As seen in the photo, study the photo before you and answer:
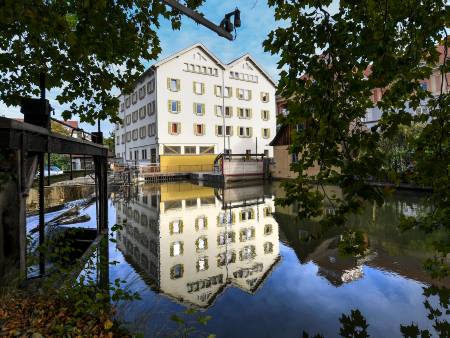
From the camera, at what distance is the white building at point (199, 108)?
3950 centimetres

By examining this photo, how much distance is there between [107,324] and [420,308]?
587 cm

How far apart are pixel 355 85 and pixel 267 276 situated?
6.25 m

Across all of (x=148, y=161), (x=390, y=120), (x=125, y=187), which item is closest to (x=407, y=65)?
(x=390, y=120)

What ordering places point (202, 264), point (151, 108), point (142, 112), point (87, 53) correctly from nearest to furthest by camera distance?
point (87, 53), point (202, 264), point (151, 108), point (142, 112)

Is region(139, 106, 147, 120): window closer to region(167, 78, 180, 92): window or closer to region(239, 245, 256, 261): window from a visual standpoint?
region(167, 78, 180, 92): window

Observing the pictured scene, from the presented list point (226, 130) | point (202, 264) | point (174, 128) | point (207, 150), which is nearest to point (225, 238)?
point (202, 264)

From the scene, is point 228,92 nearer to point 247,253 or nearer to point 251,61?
point 251,61

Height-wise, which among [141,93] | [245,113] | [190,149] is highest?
[141,93]

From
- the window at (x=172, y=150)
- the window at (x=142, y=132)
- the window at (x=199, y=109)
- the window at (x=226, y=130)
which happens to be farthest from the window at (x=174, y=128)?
the window at (x=226, y=130)

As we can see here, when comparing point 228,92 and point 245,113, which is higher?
point 228,92

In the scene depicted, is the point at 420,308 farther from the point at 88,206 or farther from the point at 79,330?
the point at 88,206

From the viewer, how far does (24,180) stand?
480 cm

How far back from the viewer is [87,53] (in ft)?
19.3

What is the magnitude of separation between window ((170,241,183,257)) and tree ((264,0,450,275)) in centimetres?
768
